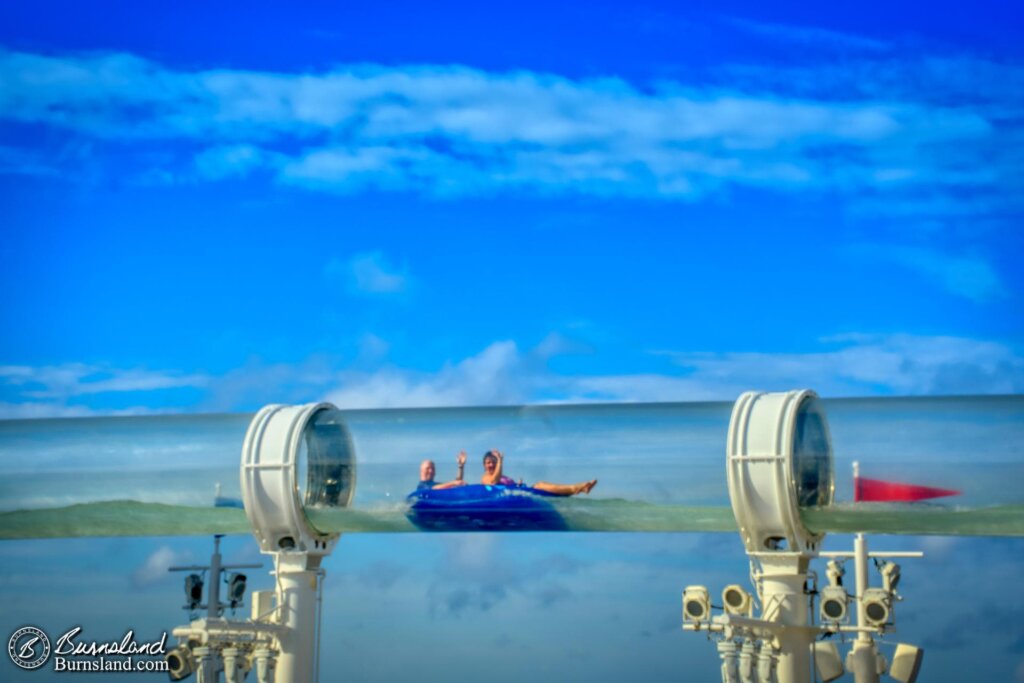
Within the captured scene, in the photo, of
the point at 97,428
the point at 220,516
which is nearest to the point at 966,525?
the point at 220,516

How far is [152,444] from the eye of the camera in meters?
30.1

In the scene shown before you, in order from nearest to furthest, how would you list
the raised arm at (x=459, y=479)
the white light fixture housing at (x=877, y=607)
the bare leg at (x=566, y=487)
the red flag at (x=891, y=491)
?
1. the white light fixture housing at (x=877, y=607)
2. the red flag at (x=891, y=491)
3. the bare leg at (x=566, y=487)
4. the raised arm at (x=459, y=479)

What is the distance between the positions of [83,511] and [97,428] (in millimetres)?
1645

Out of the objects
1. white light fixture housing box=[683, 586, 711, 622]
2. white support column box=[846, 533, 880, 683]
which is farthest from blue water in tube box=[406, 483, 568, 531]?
white support column box=[846, 533, 880, 683]

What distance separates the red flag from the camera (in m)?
26.6

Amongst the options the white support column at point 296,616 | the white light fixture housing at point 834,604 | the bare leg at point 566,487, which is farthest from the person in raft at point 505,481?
the white light fixture housing at point 834,604

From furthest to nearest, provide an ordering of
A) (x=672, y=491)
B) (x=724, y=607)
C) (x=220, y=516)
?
(x=220, y=516), (x=672, y=491), (x=724, y=607)

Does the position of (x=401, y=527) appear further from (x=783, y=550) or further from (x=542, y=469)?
(x=783, y=550)

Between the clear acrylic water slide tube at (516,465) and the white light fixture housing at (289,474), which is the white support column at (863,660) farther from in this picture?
the white light fixture housing at (289,474)

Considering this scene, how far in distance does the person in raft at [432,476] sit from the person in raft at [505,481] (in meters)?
0.41

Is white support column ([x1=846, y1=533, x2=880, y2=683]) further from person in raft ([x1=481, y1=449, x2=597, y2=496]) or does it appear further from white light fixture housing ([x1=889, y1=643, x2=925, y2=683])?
person in raft ([x1=481, y1=449, x2=597, y2=496])

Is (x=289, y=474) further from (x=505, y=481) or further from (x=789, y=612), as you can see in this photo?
(x=789, y=612)

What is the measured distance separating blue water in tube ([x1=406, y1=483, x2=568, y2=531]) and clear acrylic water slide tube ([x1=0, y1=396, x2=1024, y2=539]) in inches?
2.6

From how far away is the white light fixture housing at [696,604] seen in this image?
83.9 feet
